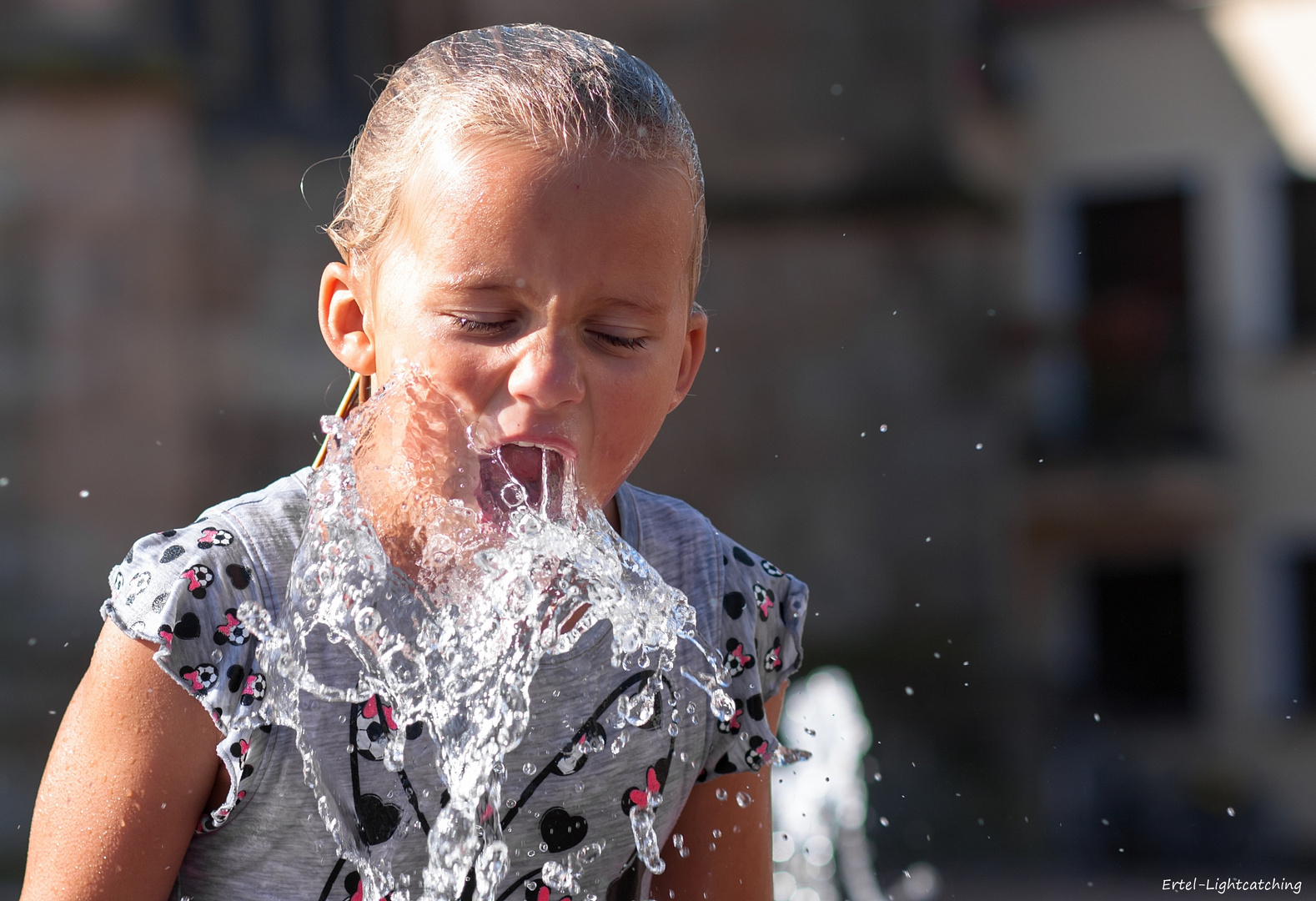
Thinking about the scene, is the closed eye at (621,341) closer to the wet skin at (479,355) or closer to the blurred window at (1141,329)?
the wet skin at (479,355)

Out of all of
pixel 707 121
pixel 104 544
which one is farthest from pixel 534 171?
pixel 707 121

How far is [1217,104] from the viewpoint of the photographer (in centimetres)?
1157

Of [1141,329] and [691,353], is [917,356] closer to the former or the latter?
[1141,329]

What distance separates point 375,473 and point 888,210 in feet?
28.3

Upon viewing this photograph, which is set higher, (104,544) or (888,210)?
(888,210)

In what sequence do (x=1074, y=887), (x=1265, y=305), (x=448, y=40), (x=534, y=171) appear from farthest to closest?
(x=1265, y=305)
(x=1074, y=887)
(x=448, y=40)
(x=534, y=171)

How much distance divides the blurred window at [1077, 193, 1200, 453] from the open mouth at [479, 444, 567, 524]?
10704 mm

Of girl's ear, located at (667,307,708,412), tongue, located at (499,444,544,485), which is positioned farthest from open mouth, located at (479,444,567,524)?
girl's ear, located at (667,307,708,412)

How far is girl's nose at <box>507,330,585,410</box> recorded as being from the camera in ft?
4.34

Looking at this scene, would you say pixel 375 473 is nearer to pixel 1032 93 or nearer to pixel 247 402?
pixel 247 402

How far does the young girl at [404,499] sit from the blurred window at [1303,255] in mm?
11018

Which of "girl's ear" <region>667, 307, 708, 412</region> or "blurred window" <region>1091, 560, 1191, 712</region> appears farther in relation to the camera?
"blurred window" <region>1091, 560, 1191, 712</region>

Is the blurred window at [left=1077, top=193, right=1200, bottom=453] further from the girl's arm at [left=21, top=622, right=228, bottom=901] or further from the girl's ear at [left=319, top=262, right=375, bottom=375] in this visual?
the girl's arm at [left=21, top=622, right=228, bottom=901]

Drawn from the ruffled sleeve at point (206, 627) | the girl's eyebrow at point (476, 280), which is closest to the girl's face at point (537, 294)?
the girl's eyebrow at point (476, 280)
